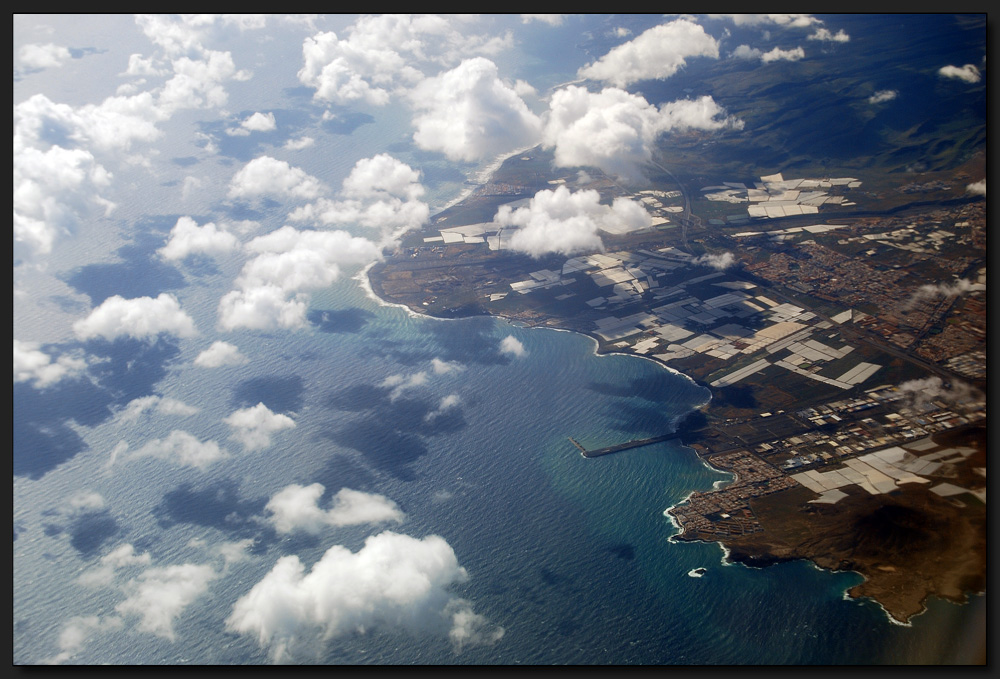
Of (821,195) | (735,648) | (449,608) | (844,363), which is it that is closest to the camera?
(735,648)

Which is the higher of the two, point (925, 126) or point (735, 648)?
point (925, 126)

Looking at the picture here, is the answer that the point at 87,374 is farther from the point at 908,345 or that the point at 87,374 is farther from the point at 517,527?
the point at 908,345

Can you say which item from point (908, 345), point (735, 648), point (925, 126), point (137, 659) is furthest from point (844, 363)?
point (925, 126)

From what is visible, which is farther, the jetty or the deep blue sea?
the jetty

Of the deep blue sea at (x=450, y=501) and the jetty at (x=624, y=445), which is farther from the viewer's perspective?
the jetty at (x=624, y=445)

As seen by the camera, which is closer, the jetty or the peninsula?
the peninsula

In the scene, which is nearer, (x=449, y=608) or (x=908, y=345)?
(x=449, y=608)

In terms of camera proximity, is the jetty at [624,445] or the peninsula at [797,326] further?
the jetty at [624,445]

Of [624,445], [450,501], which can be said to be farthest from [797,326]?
[450,501]

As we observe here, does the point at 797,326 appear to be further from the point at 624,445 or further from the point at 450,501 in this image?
the point at 450,501
